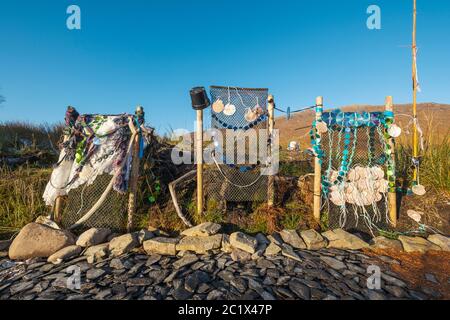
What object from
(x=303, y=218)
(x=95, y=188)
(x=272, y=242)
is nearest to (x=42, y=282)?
(x=95, y=188)

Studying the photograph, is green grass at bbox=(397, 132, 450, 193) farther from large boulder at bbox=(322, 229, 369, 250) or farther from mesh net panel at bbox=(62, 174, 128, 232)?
mesh net panel at bbox=(62, 174, 128, 232)

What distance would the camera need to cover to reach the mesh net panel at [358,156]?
14.1ft

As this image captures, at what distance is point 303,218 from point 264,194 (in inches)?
35.7

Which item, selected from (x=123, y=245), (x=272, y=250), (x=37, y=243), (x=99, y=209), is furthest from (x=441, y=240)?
(x=37, y=243)

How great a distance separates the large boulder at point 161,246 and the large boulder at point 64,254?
3.65 ft

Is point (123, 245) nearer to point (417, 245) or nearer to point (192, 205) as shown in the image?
point (192, 205)

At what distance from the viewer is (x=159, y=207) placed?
4.79 m

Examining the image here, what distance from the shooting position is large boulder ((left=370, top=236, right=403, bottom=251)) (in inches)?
142

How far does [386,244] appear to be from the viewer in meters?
3.65

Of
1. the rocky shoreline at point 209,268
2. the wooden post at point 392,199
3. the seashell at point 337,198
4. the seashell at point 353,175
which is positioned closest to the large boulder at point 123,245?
the rocky shoreline at point 209,268

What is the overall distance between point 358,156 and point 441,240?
185cm

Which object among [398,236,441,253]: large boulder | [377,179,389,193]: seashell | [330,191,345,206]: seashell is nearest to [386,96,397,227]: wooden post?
[377,179,389,193]: seashell

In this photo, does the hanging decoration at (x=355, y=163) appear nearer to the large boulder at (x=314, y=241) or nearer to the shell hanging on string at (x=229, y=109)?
the large boulder at (x=314, y=241)
